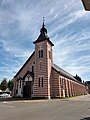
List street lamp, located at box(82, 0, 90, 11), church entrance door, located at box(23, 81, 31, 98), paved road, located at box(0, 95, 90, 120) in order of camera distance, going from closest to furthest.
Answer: street lamp, located at box(82, 0, 90, 11) → paved road, located at box(0, 95, 90, 120) → church entrance door, located at box(23, 81, 31, 98)

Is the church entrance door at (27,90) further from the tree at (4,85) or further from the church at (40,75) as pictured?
the tree at (4,85)

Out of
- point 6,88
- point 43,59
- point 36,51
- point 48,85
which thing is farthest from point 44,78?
point 6,88

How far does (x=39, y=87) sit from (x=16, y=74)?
A: 26.3 ft

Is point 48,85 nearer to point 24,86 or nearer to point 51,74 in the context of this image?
point 51,74

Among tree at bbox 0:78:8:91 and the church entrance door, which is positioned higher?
tree at bbox 0:78:8:91

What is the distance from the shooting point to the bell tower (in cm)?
3785

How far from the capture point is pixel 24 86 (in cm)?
4109

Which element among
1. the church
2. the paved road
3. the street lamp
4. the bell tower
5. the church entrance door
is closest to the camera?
the street lamp

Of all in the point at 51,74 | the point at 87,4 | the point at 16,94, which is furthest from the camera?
the point at 16,94

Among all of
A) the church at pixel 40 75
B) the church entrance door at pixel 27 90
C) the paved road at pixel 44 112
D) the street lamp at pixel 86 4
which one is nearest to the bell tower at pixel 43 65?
the church at pixel 40 75

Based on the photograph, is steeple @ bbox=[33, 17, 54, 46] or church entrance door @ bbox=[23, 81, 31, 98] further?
steeple @ bbox=[33, 17, 54, 46]

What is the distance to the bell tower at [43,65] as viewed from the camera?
3785 centimetres

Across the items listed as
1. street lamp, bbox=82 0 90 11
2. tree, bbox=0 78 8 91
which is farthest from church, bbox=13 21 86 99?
tree, bbox=0 78 8 91

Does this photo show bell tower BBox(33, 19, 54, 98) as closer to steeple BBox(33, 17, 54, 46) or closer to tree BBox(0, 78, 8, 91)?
steeple BBox(33, 17, 54, 46)
